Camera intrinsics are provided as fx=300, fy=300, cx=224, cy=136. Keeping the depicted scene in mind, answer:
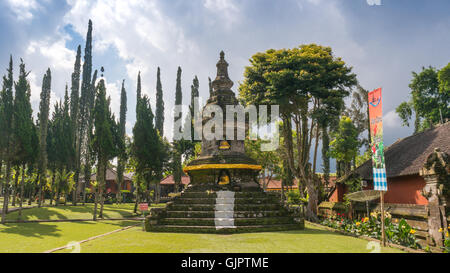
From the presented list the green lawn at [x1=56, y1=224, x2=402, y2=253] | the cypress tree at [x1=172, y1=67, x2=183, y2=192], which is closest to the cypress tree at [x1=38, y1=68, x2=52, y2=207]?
the cypress tree at [x1=172, y1=67, x2=183, y2=192]

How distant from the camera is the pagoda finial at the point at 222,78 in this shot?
63.1 ft

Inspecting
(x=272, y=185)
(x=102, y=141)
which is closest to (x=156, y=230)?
(x=102, y=141)

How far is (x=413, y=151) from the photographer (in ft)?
48.9

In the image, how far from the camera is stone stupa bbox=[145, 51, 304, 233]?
12836mm

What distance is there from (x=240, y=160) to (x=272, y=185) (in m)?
36.3

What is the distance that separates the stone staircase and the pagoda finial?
23.6 feet

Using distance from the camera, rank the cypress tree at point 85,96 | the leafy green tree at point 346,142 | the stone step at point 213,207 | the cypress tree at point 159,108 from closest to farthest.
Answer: the stone step at point 213,207, the leafy green tree at point 346,142, the cypress tree at point 85,96, the cypress tree at point 159,108

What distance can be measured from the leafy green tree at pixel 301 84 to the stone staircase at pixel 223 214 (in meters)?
5.52

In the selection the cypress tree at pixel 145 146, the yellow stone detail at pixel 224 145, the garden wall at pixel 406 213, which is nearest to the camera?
the garden wall at pixel 406 213

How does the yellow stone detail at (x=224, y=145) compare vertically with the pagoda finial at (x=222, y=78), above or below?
below

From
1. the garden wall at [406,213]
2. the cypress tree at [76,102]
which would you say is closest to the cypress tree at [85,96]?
the cypress tree at [76,102]

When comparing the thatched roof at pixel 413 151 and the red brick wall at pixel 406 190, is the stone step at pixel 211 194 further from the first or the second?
the thatched roof at pixel 413 151

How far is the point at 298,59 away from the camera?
1814cm
